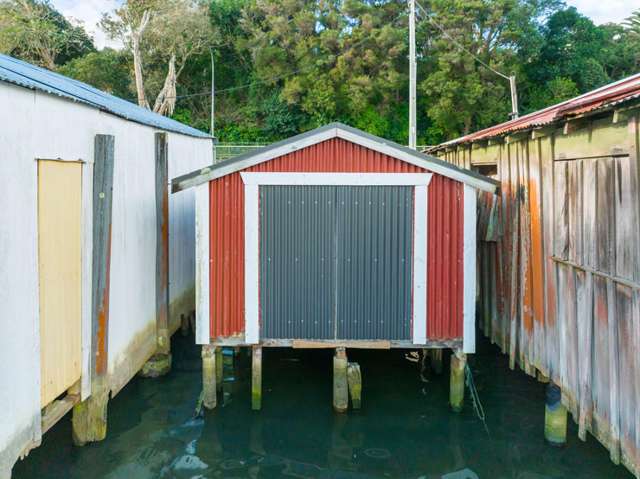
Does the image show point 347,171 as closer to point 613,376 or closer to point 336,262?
point 336,262

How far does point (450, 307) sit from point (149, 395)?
5.19m

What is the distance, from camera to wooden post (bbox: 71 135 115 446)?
27.1 ft

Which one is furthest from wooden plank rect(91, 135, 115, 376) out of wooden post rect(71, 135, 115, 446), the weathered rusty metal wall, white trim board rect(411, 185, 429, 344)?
the weathered rusty metal wall

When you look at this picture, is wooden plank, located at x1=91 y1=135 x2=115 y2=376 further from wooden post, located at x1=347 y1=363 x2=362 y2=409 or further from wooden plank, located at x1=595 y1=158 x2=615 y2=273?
wooden plank, located at x1=595 y1=158 x2=615 y2=273

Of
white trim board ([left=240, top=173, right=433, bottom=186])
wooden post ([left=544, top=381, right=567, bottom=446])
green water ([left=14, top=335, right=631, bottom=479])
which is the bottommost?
green water ([left=14, top=335, right=631, bottom=479])

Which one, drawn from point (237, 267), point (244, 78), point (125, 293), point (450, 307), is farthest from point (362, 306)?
point (244, 78)

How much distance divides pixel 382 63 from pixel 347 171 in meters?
25.9

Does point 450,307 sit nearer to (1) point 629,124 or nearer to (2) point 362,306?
(2) point 362,306

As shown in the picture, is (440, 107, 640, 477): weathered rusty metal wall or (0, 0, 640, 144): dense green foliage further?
(0, 0, 640, 144): dense green foliage

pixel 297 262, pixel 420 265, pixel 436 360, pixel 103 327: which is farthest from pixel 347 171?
pixel 436 360

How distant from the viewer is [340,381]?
976cm

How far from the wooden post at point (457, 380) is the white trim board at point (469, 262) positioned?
27cm

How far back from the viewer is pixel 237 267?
957 centimetres

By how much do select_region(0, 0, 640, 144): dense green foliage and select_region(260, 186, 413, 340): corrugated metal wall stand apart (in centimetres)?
2488
